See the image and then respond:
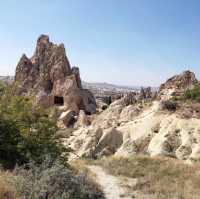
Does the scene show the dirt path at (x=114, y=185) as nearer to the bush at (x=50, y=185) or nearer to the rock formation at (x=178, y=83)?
the bush at (x=50, y=185)

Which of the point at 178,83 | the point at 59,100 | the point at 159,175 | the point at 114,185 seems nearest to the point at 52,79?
the point at 59,100

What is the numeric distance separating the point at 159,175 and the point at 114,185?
2065mm

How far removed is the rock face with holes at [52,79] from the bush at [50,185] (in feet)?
116

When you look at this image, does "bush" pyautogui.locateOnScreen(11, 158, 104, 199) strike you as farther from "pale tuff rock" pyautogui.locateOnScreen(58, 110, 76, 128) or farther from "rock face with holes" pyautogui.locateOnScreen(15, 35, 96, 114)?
"rock face with holes" pyautogui.locateOnScreen(15, 35, 96, 114)

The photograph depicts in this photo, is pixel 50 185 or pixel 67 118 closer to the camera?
pixel 50 185

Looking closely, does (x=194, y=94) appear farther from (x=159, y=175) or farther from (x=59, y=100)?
(x=159, y=175)

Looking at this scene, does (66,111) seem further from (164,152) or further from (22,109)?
(22,109)

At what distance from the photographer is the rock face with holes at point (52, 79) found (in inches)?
1828

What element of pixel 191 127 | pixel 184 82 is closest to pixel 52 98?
pixel 184 82

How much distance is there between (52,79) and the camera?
5000 centimetres

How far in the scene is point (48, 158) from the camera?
9211mm

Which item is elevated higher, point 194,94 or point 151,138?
point 194,94

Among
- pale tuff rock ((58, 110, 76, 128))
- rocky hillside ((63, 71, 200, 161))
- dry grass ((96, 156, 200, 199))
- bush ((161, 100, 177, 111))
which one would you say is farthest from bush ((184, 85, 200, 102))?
dry grass ((96, 156, 200, 199))

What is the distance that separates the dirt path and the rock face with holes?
31.8 meters
